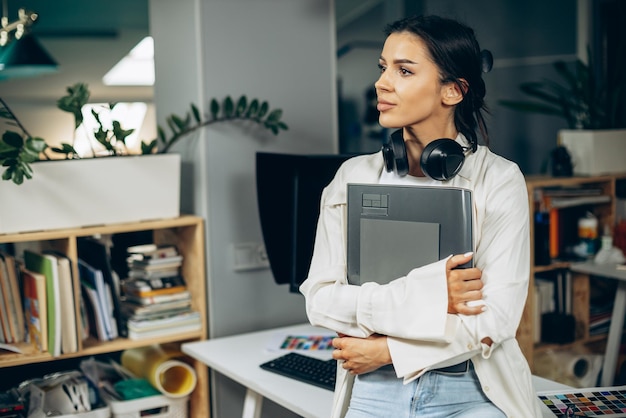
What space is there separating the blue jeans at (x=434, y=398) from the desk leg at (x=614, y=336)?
81.6 inches

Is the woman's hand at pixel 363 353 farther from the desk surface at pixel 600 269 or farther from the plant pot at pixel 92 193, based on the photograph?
the desk surface at pixel 600 269

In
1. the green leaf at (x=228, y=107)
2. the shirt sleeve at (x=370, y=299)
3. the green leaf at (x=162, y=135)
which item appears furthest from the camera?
the green leaf at (x=162, y=135)

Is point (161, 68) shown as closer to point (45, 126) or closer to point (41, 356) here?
point (41, 356)

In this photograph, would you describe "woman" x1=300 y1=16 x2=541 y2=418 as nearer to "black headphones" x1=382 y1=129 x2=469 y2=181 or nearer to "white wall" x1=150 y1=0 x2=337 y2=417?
"black headphones" x1=382 y1=129 x2=469 y2=181

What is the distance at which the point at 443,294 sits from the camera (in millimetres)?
1519

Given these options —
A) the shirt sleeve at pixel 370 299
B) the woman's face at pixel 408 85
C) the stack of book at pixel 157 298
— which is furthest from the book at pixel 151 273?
the woman's face at pixel 408 85

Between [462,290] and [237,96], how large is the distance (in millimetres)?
1390

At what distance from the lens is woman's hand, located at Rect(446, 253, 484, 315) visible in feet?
5.05

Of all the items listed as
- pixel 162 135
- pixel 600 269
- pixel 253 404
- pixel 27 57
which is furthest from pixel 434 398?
pixel 27 57

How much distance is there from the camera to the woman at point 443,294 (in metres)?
1.54

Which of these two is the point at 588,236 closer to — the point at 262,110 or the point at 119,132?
the point at 262,110

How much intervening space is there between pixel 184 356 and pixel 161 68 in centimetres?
106

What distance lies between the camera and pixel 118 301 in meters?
2.50

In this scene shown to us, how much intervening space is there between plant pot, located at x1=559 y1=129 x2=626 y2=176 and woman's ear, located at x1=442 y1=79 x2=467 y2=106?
2.11 m
